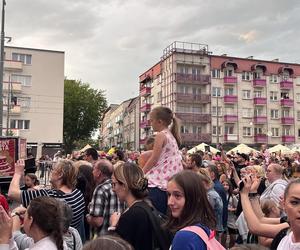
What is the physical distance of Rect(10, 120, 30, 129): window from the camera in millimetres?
49284

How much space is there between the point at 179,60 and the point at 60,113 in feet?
65.8

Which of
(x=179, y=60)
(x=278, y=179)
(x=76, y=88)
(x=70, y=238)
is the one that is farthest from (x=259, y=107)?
(x=70, y=238)

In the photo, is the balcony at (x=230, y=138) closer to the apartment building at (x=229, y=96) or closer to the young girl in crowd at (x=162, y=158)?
the apartment building at (x=229, y=96)

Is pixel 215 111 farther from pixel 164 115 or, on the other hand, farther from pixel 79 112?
pixel 164 115

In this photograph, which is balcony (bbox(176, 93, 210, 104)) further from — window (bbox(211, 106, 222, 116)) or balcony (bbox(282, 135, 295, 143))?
balcony (bbox(282, 135, 295, 143))

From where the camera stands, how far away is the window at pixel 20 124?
4928 centimetres

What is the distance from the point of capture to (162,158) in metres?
5.09

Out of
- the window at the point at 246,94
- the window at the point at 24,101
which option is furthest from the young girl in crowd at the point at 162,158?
the window at the point at 246,94

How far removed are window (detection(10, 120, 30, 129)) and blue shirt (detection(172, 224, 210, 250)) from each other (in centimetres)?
4951

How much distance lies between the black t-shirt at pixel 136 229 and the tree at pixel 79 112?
197 feet

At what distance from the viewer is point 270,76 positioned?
214 feet

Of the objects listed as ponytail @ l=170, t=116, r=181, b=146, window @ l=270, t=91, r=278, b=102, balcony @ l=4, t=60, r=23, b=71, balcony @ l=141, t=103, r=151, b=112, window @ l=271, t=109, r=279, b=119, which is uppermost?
balcony @ l=4, t=60, r=23, b=71

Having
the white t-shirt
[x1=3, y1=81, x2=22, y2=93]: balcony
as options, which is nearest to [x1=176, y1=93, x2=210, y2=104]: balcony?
[x1=3, y1=81, x2=22, y2=93]: balcony

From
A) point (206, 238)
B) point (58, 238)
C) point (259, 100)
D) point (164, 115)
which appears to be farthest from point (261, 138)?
point (206, 238)
